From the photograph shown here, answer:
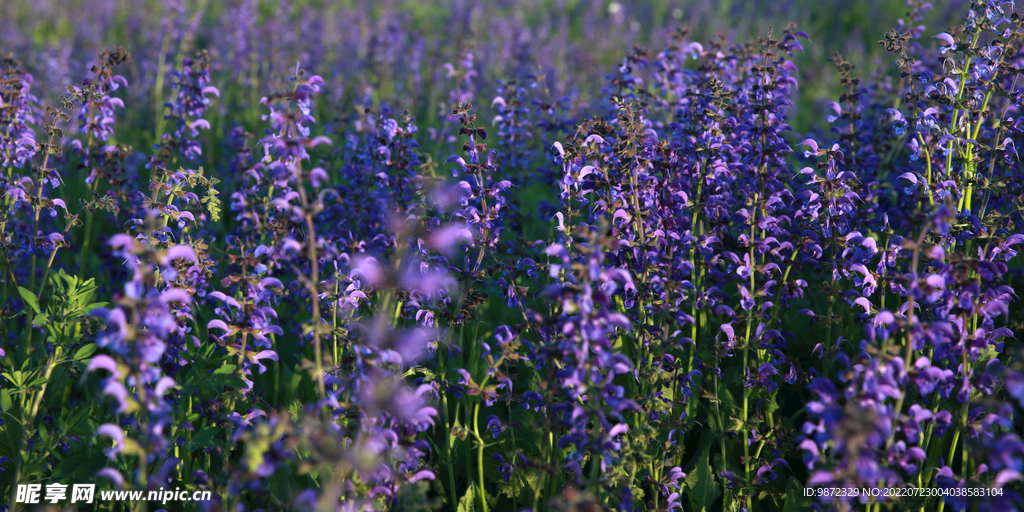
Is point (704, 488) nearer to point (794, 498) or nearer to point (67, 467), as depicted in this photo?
point (794, 498)

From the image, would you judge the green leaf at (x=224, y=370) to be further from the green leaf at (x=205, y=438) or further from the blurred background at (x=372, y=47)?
the blurred background at (x=372, y=47)

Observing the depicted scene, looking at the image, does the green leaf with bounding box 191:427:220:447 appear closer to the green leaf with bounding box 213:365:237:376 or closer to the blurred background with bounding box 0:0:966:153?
the green leaf with bounding box 213:365:237:376

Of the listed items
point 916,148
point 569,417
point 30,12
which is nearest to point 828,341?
point 916,148

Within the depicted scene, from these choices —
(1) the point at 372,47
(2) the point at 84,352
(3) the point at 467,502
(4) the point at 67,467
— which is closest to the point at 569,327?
(3) the point at 467,502

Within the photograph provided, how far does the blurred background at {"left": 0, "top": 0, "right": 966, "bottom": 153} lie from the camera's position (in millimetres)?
8672

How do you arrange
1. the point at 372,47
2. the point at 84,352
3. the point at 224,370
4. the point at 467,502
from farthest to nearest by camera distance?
the point at 372,47 → the point at 467,502 → the point at 84,352 → the point at 224,370

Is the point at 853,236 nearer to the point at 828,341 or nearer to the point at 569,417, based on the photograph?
the point at 828,341

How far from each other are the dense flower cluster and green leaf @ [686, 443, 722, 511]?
0.01 meters

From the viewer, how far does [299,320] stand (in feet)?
15.2

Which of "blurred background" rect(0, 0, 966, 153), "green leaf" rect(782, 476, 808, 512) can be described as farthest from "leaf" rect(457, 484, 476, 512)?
"blurred background" rect(0, 0, 966, 153)

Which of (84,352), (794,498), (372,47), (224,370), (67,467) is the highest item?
(372,47)

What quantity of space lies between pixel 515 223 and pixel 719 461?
2.22m

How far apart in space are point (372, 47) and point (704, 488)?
768 cm

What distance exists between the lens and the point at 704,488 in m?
3.49
